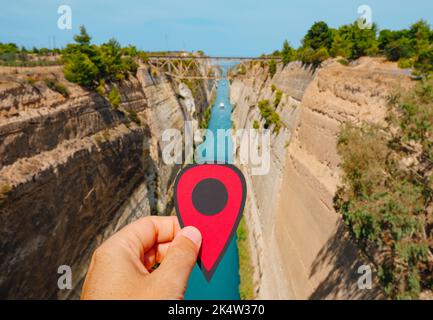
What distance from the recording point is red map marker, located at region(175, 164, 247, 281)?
3.75m

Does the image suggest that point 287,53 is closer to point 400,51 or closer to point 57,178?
point 400,51

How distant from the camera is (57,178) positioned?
13062 mm

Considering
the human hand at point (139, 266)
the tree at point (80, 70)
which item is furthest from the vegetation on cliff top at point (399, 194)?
the tree at point (80, 70)

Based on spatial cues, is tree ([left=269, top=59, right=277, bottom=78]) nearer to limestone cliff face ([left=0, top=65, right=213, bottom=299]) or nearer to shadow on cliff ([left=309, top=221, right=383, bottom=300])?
limestone cliff face ([left=0, top=65, right=213, bottom=299])

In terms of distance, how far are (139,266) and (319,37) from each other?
29596mm

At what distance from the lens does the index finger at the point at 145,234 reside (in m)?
3.22

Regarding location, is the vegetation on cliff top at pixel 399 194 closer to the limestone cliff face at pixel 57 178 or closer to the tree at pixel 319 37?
the limestone cliff face at pixel 57 178

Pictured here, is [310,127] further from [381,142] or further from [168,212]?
[168,212]

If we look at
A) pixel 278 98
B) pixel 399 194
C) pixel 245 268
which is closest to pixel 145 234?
pixel 399 194

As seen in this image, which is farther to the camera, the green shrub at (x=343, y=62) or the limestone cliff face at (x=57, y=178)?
the green shrub at (x=343, y=62)

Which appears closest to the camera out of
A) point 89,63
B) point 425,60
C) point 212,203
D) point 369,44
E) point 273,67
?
point 212,203

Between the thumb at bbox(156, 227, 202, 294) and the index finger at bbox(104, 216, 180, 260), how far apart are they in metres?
0.34

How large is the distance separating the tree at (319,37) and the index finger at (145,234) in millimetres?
27627

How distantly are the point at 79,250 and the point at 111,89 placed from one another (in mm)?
11576
